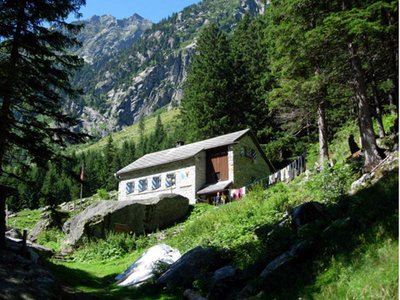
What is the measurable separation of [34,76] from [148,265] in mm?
7903

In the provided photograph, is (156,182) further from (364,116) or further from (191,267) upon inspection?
(191,267)

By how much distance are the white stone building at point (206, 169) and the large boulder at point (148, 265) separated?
18720 millimetres

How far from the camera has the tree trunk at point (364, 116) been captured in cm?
1552

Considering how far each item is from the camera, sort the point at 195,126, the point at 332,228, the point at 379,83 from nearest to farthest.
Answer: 1. the point at 332,228
2. the point at 379,83
3. the point at 195,126

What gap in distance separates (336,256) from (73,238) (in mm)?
22073

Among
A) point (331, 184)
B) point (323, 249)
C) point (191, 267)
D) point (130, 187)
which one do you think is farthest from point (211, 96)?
point (323, 249)

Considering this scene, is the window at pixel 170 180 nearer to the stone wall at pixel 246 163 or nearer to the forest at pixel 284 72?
the stone wall at pixel 246 163

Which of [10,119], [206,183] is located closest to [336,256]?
[10,119]

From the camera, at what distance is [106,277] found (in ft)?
55.8

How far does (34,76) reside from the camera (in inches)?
526

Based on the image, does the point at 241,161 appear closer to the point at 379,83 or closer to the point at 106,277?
the point at 379,83

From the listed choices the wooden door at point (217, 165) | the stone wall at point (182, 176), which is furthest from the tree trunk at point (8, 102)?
the wooden door at point (217, 165)

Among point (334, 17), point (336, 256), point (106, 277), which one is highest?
point (334, 17)

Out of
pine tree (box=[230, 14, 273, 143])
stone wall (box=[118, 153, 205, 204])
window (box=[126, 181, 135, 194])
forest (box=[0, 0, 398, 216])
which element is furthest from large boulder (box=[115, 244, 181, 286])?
pine tree (box=[230, 14, 273, 143])
